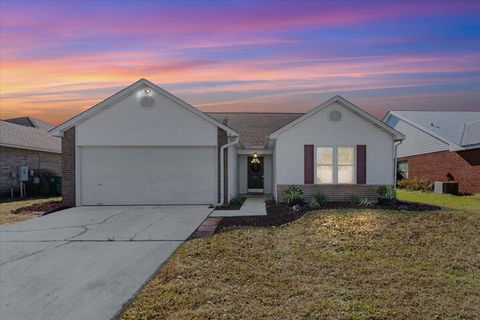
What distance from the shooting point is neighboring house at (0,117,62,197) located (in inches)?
804

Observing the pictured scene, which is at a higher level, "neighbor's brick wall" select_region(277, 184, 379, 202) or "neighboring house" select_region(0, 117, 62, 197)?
"neighboring house" select_region(0, 117, 62, 197)

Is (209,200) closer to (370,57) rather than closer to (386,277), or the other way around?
(370,57)

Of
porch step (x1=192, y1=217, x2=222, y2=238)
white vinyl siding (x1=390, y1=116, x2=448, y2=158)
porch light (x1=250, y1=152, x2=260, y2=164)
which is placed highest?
white vinyl siding (x1=390, y1=116, x2=448, y2=158)

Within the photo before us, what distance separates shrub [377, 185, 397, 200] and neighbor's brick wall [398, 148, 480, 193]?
30.2 feet

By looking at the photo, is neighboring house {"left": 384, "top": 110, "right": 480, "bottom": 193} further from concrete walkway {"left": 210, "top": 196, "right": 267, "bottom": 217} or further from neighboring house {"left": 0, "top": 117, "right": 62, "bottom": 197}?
neighboring house {"left": 0, "top": 117, "right": 62, "bottom": 197}

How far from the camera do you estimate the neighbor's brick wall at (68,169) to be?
15.4m

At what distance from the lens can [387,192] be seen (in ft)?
49.1

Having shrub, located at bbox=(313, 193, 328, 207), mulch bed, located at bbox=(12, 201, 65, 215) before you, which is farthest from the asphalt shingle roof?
mulch bed, located at bbox=(12, 201, 65, 215)

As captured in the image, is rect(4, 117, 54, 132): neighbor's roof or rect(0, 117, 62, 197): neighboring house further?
rect(4, 117, 54, 132): neighbor's roof

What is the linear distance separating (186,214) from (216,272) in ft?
21.9

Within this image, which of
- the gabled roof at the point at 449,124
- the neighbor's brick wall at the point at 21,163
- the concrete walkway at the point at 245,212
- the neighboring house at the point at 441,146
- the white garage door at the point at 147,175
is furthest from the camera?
the gabled roof at the point at 449,124

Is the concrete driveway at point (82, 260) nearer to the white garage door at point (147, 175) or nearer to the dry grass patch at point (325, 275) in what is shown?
the dry grass patch at point (325, 275)

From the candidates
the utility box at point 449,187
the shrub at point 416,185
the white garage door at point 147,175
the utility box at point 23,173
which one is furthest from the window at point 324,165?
the utility box at point 23,173

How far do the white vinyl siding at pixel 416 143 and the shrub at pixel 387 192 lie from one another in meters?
11.4
